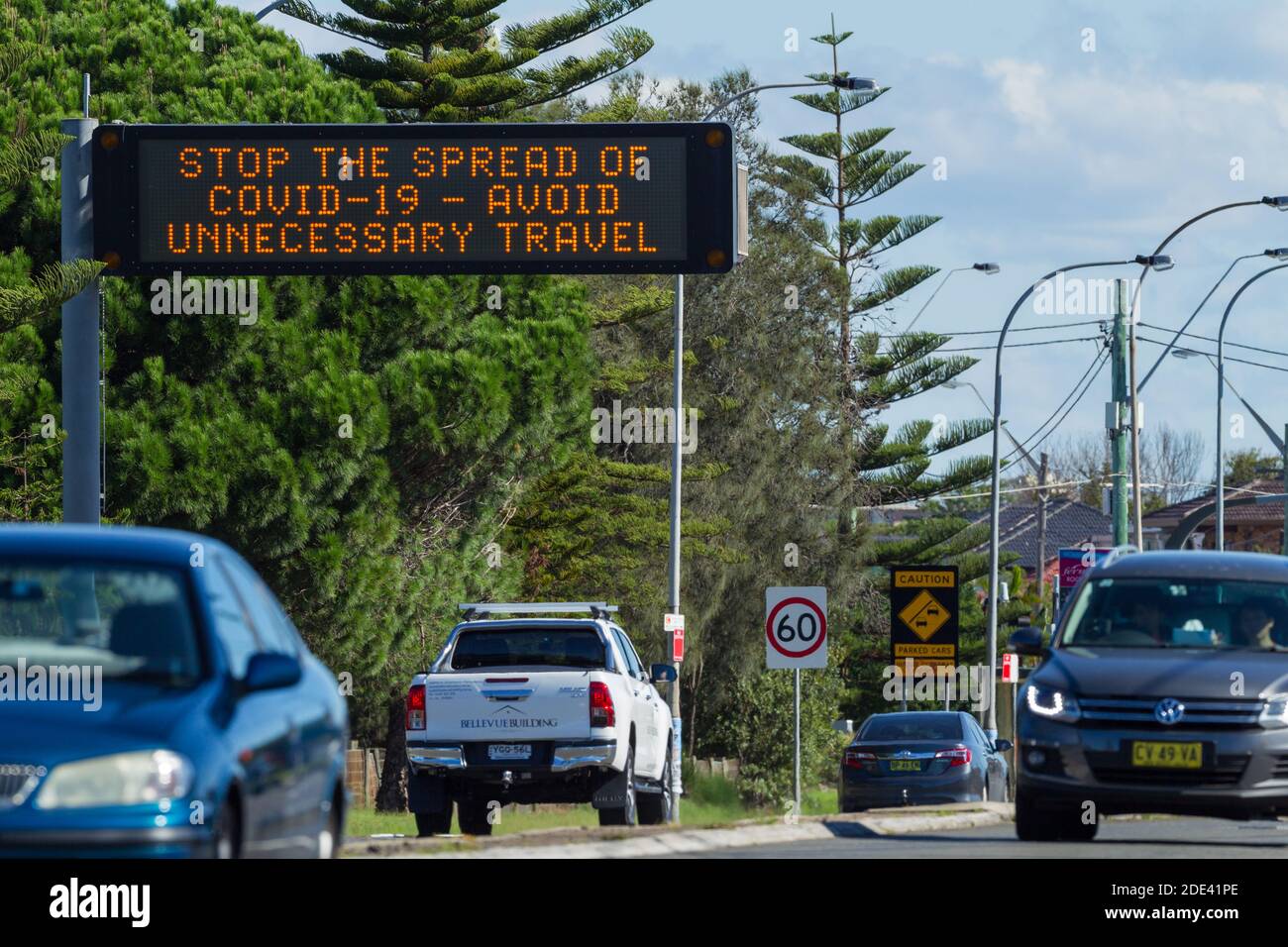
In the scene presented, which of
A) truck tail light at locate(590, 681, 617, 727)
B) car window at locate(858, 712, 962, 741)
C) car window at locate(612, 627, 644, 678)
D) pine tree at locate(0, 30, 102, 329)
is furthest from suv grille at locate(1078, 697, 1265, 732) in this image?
car window at locate(858, 712, 962, 741)

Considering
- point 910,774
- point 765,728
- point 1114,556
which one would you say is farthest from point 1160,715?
point 765,728

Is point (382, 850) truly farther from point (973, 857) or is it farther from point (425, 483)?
point (425, 483)

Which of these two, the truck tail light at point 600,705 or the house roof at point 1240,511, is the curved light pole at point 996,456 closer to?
the truck tail light at point 600,705

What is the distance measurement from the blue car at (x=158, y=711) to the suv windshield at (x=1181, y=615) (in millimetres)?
6557

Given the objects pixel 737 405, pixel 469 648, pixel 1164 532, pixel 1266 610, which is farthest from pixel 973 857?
pixel 1164 532

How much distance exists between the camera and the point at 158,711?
739 cm

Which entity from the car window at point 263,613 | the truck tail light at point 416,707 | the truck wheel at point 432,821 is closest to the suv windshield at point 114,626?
the car window at point 263,613

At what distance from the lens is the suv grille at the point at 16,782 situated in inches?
278

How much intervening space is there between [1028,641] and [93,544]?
7.64m

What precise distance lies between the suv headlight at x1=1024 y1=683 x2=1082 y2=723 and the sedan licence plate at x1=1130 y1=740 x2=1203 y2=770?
1.35 feet

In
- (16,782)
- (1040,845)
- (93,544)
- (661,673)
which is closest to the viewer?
(16,782)

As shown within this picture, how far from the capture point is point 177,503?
26.4 m

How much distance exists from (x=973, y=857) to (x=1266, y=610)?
2797 millimetres

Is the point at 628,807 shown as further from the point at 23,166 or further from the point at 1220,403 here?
the point at 1220,403
